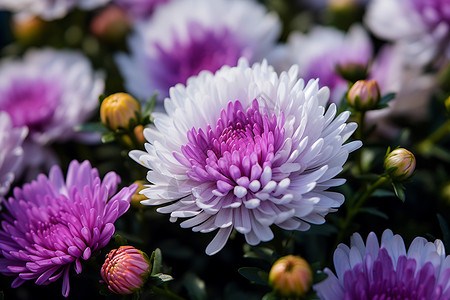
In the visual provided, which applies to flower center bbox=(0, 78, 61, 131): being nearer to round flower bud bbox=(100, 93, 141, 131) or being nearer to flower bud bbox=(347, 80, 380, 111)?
round flower bud bbox=(100, 93, 141, 131)

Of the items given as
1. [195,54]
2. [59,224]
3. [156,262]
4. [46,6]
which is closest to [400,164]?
[156,262]

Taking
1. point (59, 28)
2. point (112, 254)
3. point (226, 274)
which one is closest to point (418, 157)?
point (226, 274)

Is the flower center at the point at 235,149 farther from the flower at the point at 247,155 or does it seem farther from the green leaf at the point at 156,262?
the green leaf at the point at 156,262

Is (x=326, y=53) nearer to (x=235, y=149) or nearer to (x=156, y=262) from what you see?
(x=235, y=149)

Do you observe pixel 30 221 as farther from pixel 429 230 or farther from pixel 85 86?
pixel 429 230

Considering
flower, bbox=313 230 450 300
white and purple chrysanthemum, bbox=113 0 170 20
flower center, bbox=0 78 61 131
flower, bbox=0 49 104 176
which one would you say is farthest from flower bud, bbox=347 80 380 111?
white and purple chrysanthemum, bbox=113 0 170 20
